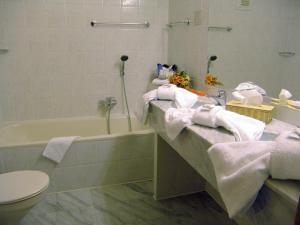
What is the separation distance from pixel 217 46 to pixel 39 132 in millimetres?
2006

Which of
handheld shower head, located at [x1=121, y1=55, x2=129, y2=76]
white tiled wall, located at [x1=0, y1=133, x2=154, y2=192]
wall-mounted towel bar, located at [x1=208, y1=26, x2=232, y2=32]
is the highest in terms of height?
wall-mounted towel bar, located at [x1=208, y1=26, x2=232, y2=32]

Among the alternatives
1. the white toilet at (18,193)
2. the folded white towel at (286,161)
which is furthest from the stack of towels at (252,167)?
the white toilet at (18,193)

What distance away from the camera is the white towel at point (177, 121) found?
1273 millimetres

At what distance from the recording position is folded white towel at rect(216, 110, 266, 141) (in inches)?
40.9

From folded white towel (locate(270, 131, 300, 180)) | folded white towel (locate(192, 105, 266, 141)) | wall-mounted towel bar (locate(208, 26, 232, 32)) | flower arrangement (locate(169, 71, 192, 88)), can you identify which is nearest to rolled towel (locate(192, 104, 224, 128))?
folded white towel (locate(192, 105, 266, 141))

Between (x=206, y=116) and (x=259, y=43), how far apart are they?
66cm

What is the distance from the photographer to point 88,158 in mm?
2352

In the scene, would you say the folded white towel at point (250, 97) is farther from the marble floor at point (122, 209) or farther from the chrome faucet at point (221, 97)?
the marble floor at point (122, 209)

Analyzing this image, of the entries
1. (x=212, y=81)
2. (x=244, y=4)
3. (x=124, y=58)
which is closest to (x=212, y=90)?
(x=212, y=81)

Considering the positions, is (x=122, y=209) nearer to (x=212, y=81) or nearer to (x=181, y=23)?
(x=212, y=81)

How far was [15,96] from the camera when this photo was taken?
2715mm

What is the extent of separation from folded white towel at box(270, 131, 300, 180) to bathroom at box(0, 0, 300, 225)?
66 centimetres

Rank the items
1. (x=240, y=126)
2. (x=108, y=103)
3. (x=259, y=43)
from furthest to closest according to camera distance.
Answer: (x=108, y=103) → (x=259, y=43) → (x=240, y=126)

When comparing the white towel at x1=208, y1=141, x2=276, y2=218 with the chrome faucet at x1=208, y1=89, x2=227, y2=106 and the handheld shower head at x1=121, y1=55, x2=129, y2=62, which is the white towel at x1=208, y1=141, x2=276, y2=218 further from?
the handheld shower head at x1=121, y1=55, x2=129, y2=62
